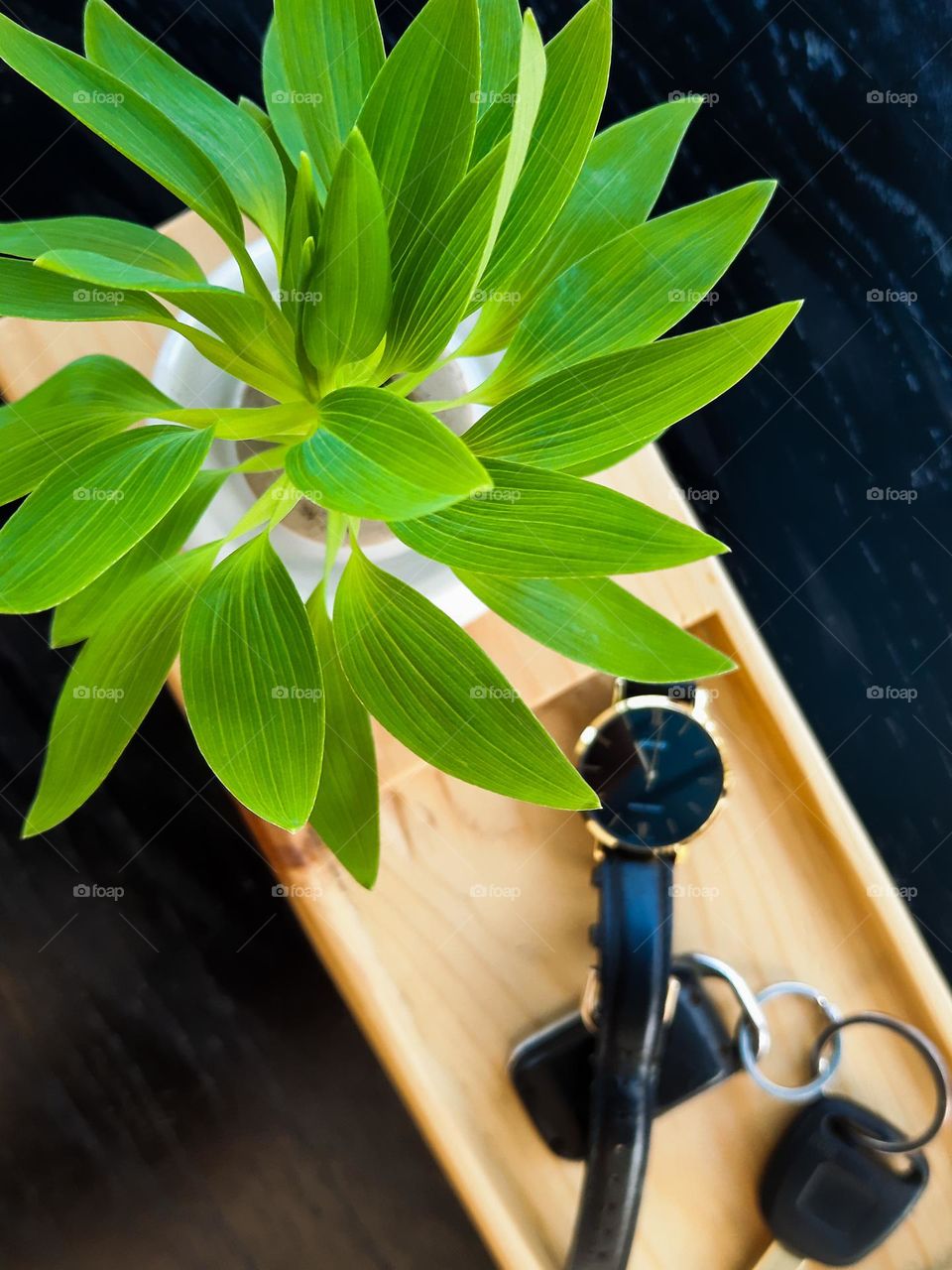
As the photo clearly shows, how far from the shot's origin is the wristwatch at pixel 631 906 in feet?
1.94

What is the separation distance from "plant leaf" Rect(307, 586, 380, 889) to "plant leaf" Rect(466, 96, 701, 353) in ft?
0.49

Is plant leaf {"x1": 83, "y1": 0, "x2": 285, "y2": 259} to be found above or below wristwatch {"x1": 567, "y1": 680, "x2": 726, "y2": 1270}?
above

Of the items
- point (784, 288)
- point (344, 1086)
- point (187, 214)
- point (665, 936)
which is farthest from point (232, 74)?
point (344, 1086)

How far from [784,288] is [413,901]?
0.57 m

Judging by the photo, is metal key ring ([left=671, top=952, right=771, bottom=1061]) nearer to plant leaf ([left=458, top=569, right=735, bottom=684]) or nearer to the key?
the key

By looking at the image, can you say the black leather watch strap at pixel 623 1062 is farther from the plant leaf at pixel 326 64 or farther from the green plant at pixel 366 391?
the plant leaf at pixel 326 64

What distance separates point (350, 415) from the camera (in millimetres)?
318

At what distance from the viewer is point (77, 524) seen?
1.07 ft

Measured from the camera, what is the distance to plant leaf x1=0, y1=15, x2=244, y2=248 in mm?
352

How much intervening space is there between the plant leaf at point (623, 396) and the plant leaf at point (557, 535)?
2cm

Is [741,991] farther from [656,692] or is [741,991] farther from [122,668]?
[122,668]

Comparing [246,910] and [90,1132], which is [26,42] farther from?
[90,1132]
